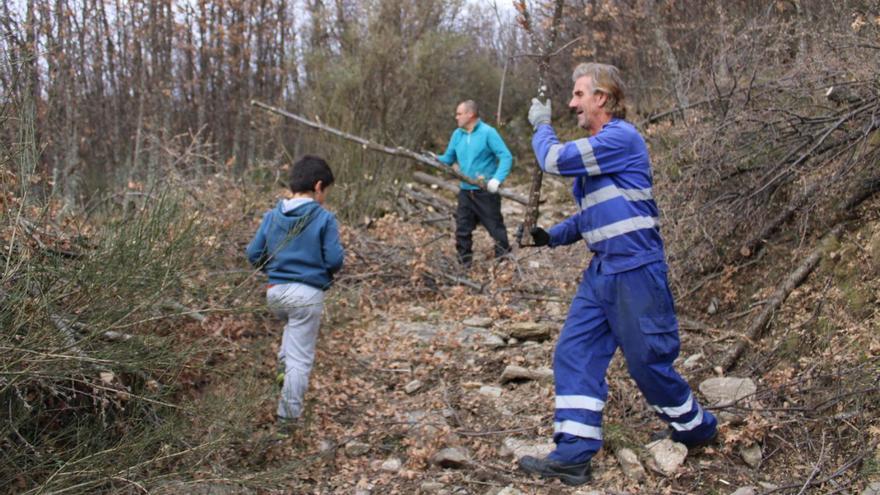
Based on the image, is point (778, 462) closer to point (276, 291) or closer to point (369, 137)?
point (276, 291)

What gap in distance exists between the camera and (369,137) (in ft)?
32.8

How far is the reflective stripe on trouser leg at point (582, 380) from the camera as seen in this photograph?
336cm

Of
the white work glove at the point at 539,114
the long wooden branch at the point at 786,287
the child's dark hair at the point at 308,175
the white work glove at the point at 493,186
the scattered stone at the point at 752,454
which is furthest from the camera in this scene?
the white work glove at the point at 493,186

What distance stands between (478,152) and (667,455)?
427 cm

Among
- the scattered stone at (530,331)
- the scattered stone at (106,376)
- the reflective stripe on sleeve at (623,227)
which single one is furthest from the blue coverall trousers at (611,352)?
the scattered stone at (106,376)

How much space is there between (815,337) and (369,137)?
22.6 ft

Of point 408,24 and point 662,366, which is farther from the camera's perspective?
point 408,24

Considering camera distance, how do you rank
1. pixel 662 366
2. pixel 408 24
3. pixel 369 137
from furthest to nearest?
pixel 408 24 < pixel 369 137 < pixel 662 366

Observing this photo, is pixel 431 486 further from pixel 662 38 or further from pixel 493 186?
pixel 662 38

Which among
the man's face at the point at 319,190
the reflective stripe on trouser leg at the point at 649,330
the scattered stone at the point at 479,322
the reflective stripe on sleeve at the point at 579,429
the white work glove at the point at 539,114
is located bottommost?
the scattered stone at the point at 479,322

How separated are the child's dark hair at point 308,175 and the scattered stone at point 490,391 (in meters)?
1.61

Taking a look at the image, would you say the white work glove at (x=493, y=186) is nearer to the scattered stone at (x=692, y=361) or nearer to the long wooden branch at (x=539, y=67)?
the long wooden branch at (x=539, y=67)

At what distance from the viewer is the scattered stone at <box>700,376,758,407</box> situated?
398 centimetres

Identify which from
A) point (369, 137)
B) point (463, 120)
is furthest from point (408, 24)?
point (463, 120)
